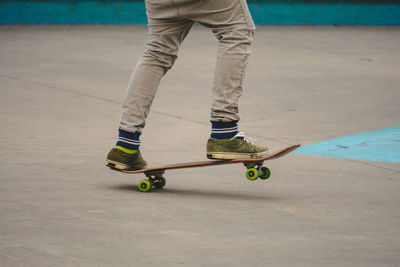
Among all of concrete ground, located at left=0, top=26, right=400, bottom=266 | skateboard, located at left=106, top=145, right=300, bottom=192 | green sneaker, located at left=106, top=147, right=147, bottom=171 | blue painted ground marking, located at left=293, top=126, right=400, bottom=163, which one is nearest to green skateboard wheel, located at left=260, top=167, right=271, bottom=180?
skateboard, located at left=106, top=145, right=300, bottom=192

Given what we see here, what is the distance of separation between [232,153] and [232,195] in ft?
0.72

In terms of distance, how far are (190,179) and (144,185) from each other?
0.38 metres

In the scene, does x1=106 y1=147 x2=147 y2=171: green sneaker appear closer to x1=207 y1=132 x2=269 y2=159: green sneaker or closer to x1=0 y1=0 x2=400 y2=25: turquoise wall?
x1=207 y1=132 x2=269 y2=159: green sneaker

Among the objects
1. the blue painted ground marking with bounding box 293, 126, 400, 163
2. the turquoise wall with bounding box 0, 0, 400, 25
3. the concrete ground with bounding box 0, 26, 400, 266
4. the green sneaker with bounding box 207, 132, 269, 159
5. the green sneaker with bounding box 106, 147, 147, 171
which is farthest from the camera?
the turquoise wall with bounding box 0, 0, 400, 25

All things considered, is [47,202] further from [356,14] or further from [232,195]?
[356,14]

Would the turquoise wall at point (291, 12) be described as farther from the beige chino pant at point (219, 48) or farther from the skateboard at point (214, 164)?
the skateboard at point (214, 164)

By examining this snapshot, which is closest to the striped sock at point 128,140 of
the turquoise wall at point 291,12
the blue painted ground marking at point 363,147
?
the blue painted ground marking at point 363,147

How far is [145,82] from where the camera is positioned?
4062 millimetres

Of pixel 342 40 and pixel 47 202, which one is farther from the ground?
pixel 342 40

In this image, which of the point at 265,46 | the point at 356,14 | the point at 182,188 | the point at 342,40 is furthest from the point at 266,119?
the point at 356,14

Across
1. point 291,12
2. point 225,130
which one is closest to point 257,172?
point 225,130

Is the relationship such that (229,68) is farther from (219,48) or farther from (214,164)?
(214,164)

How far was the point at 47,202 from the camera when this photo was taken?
3678 millimetres

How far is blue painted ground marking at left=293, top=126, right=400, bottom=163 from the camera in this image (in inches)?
195
